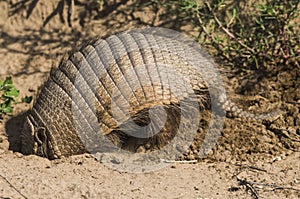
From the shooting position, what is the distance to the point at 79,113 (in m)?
5.22

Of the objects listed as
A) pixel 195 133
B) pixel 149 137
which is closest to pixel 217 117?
pixel 195 133

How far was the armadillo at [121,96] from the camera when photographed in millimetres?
5207

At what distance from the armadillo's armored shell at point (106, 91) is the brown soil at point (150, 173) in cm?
25

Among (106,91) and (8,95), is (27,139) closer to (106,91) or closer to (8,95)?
(8,95)

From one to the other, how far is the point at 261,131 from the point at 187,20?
186cm

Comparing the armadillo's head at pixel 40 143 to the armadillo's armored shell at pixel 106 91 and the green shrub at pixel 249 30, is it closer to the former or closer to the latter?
the armadillo's armored shell at pixel 106 91

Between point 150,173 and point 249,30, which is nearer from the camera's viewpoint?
point 150,173

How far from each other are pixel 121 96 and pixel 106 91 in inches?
6.1

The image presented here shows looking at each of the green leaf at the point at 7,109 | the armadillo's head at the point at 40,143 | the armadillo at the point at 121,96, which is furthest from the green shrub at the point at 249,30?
the green leaf at the point at 7,109

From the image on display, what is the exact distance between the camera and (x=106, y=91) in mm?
5281

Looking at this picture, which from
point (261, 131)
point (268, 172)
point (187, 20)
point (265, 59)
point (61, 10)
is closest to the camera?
point (268, 172)

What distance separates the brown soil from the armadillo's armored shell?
0.25m

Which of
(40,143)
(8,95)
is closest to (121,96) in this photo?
(40,143)

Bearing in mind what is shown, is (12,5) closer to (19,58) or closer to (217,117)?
(19,58)
